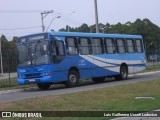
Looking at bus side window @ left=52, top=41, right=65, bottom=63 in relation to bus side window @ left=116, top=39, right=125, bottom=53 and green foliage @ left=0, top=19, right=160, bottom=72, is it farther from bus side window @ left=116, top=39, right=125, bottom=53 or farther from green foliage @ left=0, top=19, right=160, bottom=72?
green foliage @ left=0, top=19, right=160, bottom=72

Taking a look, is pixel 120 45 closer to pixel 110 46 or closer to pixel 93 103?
pixel 110 46

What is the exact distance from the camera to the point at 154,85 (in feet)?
70.3

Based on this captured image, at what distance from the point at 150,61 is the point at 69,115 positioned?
4484 centimetres

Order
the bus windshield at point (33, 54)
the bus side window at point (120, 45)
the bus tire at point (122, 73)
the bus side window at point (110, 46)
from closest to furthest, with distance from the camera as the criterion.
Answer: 1. the bus windshield at point (33, 54)
2. the bus side window at point (110, 46)
3. the bus side window at point (120, 45)
4. the bus tire at point (122, 73)

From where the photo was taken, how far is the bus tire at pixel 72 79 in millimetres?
24728

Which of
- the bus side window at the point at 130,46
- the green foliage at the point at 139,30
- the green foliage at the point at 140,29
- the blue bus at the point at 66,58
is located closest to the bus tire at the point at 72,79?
the blue bus at the point at 66,58

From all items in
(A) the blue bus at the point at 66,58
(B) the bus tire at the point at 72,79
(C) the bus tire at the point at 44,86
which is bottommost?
(C) the bus tire at the point at 44,86

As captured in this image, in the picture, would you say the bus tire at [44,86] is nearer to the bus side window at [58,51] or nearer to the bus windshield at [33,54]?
the bus windshield at [33,54]

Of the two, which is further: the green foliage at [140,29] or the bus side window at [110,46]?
the green foliage at [140,29]

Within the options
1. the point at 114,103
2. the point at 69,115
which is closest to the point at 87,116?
the point at 69,115

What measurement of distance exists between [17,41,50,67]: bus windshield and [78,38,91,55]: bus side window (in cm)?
279

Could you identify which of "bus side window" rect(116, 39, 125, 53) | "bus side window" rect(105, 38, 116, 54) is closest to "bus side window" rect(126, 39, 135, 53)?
"bus side window" rect(116, 39, 125, 53)

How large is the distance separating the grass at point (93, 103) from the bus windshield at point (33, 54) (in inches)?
238

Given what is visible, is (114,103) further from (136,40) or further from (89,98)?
(136,40)
